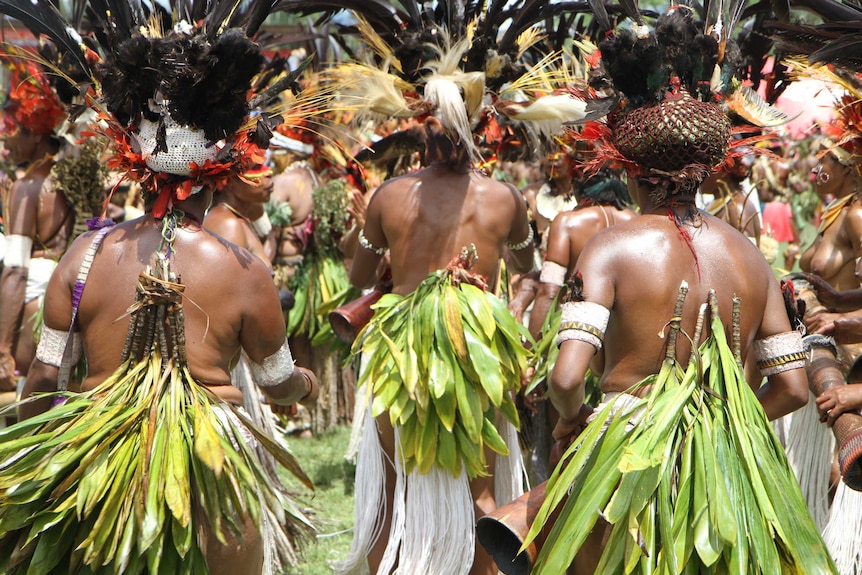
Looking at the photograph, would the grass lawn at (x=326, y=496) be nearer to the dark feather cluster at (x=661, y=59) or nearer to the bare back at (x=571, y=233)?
the bare back at (x=571, y=233)

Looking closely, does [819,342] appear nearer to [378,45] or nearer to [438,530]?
[438,530]

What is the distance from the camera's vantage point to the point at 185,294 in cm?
281

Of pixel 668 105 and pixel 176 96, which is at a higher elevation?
pixel 176 96

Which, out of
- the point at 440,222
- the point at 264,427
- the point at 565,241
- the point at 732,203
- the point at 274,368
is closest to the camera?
the point at 274,368

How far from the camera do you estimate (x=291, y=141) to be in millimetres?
7547

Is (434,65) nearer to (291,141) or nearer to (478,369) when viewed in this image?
(478,369)

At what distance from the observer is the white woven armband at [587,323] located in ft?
8.97

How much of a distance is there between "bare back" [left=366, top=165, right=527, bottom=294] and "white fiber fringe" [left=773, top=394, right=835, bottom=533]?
1.74m

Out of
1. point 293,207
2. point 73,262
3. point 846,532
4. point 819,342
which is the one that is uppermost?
point 73,262

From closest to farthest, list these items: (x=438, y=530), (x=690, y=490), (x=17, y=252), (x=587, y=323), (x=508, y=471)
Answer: (x=690, y=490), (x=587, y=323), (x=438, y=530), (x=508, y=471), (x=17, y=252)

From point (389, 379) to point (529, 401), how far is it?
39.9 inches

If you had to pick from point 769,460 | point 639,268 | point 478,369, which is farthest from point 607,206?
point 769,460

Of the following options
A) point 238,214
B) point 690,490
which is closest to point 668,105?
point 690,490

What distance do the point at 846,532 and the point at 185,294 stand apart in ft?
9.37
